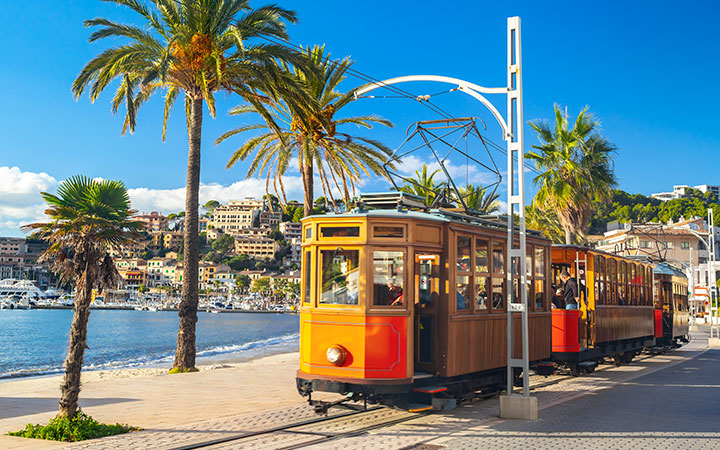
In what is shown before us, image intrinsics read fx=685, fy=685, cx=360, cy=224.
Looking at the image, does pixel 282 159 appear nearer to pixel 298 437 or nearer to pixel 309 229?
pixel 309 229

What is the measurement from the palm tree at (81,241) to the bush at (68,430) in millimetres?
134

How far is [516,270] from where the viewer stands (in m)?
13.3

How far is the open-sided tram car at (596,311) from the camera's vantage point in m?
16.9

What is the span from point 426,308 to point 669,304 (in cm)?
2053

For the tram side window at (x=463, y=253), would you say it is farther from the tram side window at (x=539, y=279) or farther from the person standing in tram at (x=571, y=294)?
A: the person standing in tram at (x=571, y=294)

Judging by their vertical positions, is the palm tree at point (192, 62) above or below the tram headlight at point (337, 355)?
above

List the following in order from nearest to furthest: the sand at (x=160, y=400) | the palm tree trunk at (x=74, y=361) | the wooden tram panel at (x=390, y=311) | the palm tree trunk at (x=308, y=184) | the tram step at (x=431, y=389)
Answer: the palm tree trunk at (x=74, y=361) < the wooden tram panel at (x=390, y=311) < the tram step at (x=431, y=389) < the sand at (x=160, y=400) < the palm tree trunk at (x=308, y=184)

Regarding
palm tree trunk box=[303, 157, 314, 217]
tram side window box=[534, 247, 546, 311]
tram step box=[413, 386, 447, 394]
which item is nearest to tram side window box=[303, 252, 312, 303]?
tram step box=[413, 386, 447, 394]

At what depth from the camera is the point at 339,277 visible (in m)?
10.6

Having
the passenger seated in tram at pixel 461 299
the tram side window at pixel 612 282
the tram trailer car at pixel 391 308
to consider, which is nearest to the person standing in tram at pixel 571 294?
the tram side window at pixel 612 282

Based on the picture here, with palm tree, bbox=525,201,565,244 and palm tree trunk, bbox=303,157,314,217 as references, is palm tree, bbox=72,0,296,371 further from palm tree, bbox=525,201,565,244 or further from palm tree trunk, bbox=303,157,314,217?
palm tree, bbox=525,201,565,244

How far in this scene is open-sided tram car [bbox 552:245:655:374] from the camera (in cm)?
1691

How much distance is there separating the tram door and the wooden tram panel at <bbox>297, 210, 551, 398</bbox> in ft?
0.07

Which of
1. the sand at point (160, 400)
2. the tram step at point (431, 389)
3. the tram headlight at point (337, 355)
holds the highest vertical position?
the tram headlight at point (337, 355)
